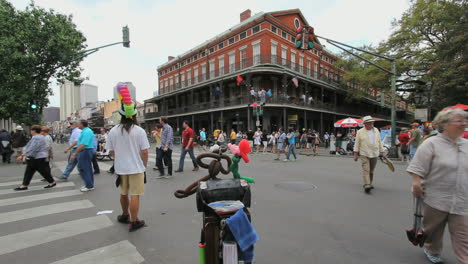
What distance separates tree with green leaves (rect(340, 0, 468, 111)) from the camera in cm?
1512

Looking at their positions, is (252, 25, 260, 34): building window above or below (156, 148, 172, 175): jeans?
above

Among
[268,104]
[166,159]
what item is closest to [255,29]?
[268,104]

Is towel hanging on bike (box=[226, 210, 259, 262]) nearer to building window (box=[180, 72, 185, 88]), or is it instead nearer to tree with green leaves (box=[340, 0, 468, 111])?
tree with green leaves (box=[340, 0, 468, 111])

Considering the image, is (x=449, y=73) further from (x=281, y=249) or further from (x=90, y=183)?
Answer: (x=90, y=183)

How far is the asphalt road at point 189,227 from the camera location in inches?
107

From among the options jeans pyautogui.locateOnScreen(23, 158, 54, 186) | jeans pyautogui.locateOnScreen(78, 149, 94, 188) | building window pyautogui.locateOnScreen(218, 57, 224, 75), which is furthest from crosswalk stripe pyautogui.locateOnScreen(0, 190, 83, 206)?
building window pyautogui.locateOnScreen(218, 57, 224, 75)

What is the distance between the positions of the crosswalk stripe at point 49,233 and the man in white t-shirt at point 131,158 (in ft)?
2.30

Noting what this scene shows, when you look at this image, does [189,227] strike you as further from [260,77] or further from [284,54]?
[284,54]

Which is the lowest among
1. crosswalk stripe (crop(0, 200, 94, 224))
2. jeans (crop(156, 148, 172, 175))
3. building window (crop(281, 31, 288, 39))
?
crosswalk stripe (crop(0, 200, 94, 224))

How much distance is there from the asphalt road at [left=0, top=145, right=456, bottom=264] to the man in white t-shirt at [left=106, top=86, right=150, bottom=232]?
440mm

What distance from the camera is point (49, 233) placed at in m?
3.34

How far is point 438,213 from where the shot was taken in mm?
2305

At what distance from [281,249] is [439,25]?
Answer: 27.6 m

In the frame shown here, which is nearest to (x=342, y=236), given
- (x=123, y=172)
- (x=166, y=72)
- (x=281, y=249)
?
(x=281, y=249)
